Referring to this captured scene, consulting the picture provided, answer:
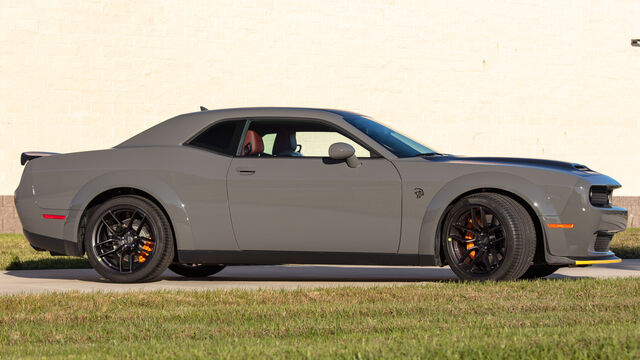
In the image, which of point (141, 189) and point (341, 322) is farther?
point (141, 189)

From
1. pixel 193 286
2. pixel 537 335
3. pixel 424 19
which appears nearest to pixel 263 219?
pixel 193 286

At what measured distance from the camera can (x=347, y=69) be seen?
18859 mm

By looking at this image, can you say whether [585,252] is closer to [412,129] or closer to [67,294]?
[67,294]

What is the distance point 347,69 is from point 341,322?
13.8 meters

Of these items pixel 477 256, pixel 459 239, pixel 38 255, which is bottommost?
pixel 38 255

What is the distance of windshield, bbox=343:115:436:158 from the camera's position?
25.7 feet

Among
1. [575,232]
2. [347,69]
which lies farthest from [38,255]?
[347,69]

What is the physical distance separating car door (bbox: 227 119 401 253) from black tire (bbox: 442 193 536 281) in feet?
1.60

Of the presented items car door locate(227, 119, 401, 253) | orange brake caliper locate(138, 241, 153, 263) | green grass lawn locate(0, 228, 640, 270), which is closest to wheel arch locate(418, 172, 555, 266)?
car door locate(227, 119, 401, 253)

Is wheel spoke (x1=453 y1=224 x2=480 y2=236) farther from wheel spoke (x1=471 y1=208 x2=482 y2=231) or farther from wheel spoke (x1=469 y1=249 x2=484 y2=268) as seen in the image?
wheel spoke (x1=469 y1=249 x2=484 y2=268)

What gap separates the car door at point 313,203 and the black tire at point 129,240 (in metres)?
0.70

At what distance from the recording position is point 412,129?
19219mm

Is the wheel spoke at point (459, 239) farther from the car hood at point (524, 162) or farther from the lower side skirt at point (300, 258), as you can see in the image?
the car hood at point (524, 162)

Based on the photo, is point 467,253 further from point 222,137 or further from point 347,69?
point 347,69
